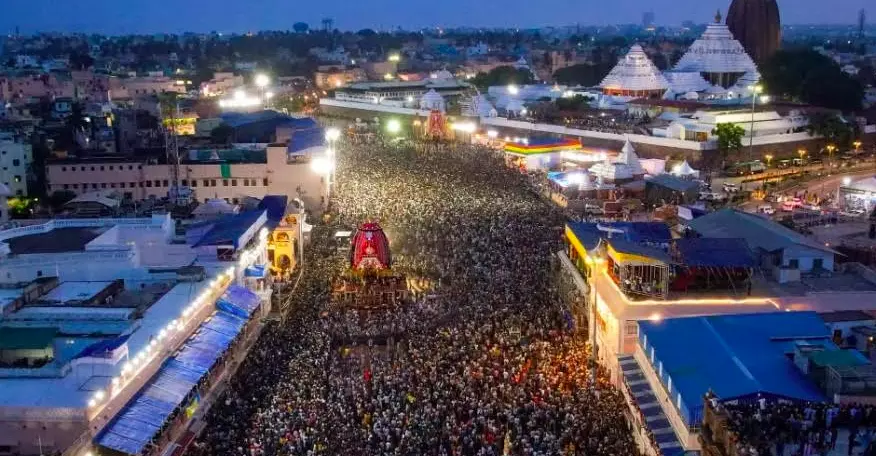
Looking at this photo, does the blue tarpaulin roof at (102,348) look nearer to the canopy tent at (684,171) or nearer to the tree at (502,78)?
the canopy tent at (684,171)

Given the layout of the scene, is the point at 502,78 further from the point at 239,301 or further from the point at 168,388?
the point at 168,388

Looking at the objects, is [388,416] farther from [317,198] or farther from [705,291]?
[317,198]

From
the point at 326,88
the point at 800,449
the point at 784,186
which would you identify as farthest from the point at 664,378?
the point at 326,88

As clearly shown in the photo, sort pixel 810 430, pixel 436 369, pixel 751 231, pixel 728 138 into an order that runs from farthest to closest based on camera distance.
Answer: pixel 728 138, pixel 751 231, pixel 436 369, pixel 810 430

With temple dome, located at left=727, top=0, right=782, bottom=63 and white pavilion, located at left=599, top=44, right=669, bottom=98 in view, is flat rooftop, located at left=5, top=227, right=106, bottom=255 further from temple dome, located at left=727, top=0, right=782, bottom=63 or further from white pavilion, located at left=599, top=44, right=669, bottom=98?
temple dome, located at left=727, top=0, right=782, bottom=63

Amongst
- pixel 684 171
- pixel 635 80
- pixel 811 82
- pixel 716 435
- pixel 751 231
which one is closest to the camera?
pixel 716 435

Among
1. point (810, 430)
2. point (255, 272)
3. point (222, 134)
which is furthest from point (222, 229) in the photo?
point (222, 134)

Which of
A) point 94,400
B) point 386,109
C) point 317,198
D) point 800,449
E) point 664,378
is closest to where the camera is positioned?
point 800,449
